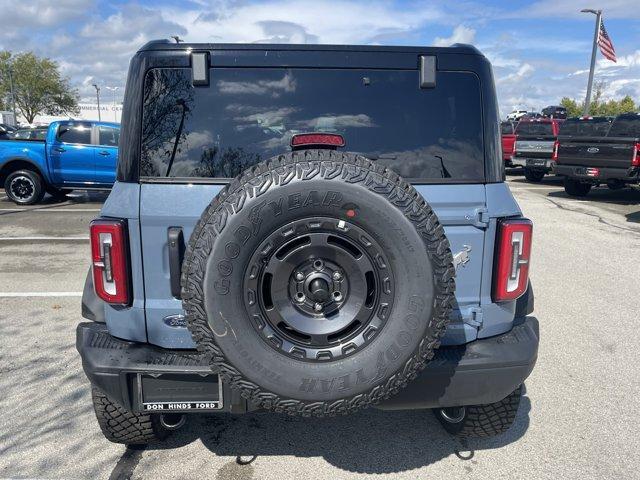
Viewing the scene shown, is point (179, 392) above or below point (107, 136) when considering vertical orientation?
below

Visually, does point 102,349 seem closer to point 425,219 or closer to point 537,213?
point 425,219

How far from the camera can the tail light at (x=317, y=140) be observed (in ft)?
7.75

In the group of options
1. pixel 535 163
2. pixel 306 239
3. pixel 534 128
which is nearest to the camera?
pixel 306 239

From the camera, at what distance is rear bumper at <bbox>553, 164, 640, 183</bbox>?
12.1m

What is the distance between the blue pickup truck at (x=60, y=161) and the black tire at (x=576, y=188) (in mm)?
11719

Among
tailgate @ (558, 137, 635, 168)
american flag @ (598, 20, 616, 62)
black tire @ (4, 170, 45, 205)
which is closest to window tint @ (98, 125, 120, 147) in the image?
black tire @ (4, 170, 45, 205)

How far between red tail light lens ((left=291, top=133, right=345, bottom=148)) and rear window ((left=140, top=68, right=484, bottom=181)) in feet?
0.28

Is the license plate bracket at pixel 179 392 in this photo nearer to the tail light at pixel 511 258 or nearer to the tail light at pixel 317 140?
the tail light at pixel 317 140

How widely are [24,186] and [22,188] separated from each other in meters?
0.07

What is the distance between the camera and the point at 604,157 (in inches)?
489

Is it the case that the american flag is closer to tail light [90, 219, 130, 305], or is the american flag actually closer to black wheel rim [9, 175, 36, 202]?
black wheel rim [9, 175, 36, 202]

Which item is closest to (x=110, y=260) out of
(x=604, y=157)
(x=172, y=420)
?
(x=172, y=420)

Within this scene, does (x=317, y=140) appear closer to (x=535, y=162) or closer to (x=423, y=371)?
(x=423, y=371)

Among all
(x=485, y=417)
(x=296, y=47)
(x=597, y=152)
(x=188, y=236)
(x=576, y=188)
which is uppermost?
(x=296, y=47)
